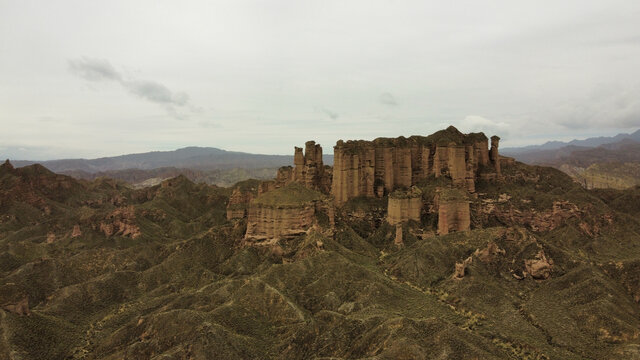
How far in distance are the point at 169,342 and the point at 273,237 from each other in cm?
3343

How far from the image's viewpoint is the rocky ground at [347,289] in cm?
4516

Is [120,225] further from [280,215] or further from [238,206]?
[280,215]

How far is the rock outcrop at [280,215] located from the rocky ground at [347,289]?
2712 mm

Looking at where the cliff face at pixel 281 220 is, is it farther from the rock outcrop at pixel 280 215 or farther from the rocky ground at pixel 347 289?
the rocky ground at pixel 347 289

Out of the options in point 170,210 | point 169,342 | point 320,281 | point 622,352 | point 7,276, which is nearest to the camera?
point 622,352

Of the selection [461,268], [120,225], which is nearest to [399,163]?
[461,268]

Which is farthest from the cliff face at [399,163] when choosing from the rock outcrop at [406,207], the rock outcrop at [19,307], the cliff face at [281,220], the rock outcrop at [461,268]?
the rock outcrop at [19,307]

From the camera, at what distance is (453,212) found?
81625 mm

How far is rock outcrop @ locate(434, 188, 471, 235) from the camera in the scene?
266 ft

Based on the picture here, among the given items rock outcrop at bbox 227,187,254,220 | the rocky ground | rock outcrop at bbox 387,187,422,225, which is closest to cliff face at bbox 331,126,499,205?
the rocky ground

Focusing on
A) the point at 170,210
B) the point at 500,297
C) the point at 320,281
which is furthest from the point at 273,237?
the point at 170,210

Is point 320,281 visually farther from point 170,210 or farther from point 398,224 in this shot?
point 170,210

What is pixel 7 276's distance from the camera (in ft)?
232

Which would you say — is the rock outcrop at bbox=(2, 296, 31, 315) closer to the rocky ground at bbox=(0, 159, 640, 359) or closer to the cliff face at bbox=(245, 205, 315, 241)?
the rocky ground at bbox=(0, 159, 640, 359)
